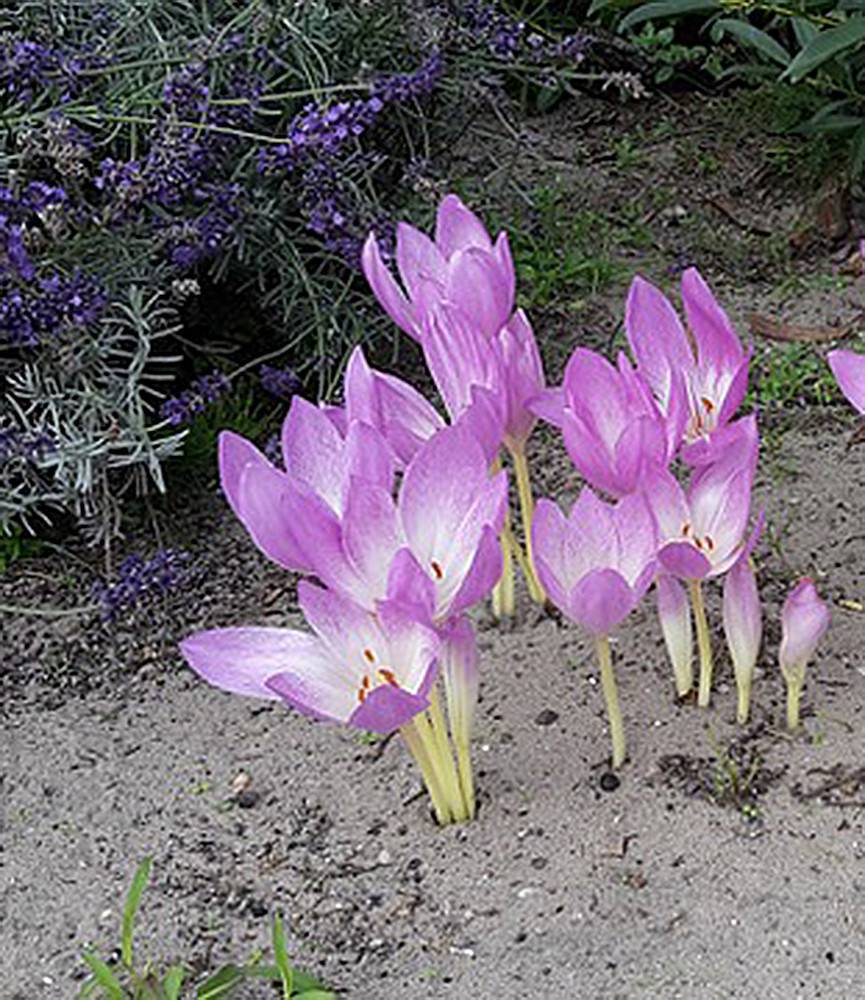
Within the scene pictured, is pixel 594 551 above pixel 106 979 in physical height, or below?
above

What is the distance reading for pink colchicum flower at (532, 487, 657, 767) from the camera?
1829mm

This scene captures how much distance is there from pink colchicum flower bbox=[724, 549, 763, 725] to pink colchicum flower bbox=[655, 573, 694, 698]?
0.17 feet

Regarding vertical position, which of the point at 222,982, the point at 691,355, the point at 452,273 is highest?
the point at 452,273

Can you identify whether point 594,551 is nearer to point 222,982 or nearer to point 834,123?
point 222,982

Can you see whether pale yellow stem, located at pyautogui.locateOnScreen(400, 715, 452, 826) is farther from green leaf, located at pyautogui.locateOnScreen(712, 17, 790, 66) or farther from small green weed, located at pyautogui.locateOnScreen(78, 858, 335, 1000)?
green leaf, located at pyautogui.locateOnScreen(712, 17, 790, 66)

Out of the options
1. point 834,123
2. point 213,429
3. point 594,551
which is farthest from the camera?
point 834,123

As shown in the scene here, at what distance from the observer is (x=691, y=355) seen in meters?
2.05

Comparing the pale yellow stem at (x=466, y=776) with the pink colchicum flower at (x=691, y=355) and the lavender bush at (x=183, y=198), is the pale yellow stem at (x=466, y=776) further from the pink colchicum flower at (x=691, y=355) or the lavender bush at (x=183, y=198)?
the lavender bush at (x=183, y=198)

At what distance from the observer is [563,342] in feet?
10.5

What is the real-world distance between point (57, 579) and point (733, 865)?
117cm

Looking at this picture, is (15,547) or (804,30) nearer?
(15,547)

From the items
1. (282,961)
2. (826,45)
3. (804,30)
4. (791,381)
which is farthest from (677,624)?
(804,30)

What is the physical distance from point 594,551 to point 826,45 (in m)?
1.49

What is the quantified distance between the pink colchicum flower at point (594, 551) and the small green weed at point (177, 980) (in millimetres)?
425
